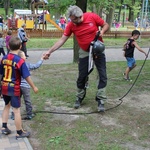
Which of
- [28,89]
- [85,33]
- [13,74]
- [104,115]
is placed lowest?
[104,115]

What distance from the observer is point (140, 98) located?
600 cm

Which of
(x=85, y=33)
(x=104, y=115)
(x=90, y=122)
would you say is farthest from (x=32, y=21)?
(x=90, y=122)

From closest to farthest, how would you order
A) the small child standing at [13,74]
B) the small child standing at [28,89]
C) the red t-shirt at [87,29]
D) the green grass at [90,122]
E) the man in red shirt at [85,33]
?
1. the small child standing at [13,74]
2. the green grass at [90,122]
3. the small child standing at [28,89]
4. the man in red shirt at [85,33]
5. the red t-shirt at [87,29]

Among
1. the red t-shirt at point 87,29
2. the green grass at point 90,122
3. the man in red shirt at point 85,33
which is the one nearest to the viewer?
the green grass at point 90,122

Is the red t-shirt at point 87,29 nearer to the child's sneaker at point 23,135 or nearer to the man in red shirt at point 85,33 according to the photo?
the man in red shirt at point 85,33

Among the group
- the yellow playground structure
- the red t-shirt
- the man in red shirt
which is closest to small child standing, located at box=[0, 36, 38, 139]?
the man in red shirt

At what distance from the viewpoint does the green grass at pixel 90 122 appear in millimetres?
3891

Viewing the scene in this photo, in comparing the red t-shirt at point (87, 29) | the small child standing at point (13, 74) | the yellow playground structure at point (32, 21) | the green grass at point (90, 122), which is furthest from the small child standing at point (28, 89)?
the yellow playground structure at point (32, 21)

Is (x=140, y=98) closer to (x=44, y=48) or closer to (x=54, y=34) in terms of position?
(x=44, y=48)

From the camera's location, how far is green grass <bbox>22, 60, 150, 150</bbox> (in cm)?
389

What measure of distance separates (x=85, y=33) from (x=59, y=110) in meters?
1.51

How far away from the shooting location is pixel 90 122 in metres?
4.59

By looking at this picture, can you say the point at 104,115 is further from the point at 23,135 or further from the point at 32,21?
the point at 32,21

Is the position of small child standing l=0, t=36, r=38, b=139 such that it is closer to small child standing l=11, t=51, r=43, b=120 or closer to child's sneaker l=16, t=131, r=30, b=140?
child's sneaker l=16, t=131, r=30, b=140
